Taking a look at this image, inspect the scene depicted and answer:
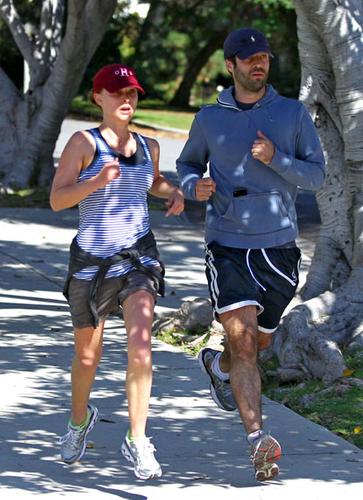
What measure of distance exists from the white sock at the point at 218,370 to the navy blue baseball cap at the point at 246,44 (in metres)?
1.46

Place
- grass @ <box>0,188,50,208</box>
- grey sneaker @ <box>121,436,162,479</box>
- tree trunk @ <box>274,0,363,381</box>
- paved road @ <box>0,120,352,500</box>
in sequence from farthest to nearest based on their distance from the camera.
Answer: grass @ <box>0,188,50,208</box> < tree trunk @ <box>274,0,363,381</box> < paved road @ <box>0,120,352,500</box> < grey sneaker @ <box>121,436,162,479</box>

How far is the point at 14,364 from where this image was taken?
7918 mm

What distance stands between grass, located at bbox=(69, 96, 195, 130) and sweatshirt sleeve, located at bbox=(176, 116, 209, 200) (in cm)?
2756

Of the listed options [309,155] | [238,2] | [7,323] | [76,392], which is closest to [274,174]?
[309,155]

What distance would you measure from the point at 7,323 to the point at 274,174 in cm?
383

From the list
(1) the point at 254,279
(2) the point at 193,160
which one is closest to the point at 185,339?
(2) the point at 193,160

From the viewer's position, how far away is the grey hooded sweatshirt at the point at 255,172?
19.1ft

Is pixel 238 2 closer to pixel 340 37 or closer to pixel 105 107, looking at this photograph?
pixel 340 37

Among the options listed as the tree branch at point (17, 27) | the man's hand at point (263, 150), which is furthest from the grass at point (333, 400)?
the tree branch at point (17, 27)

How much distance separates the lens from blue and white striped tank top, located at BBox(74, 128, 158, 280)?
557cm

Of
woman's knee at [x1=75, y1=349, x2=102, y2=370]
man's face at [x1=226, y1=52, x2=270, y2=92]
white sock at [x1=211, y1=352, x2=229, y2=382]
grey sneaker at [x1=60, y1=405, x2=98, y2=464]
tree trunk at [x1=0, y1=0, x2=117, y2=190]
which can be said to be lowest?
tree trunk at [x1=0, y1=0, x2=117, y2=190]

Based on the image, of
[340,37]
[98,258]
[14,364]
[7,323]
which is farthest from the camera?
[7,323]

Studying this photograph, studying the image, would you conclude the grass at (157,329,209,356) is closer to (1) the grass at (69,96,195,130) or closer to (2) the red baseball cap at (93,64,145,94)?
(2) the red baseball cap at (93,64,145,94)

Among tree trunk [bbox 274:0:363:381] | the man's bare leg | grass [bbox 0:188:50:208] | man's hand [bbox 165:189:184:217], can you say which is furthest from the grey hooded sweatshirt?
grass [bbox 0:188:50:208]
